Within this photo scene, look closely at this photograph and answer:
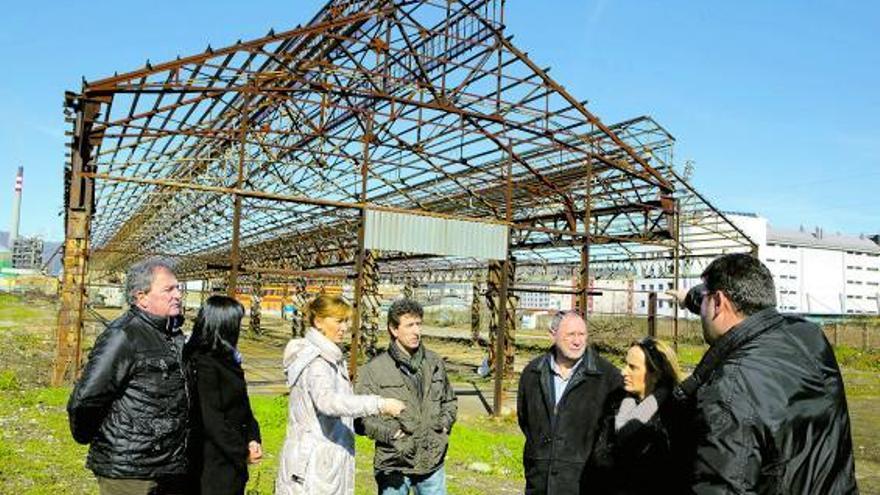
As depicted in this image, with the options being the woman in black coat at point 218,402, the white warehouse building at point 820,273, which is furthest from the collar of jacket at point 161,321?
the white warehouse building at point 820,273

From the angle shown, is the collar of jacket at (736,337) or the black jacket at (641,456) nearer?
the collar of jacket at (736,337)

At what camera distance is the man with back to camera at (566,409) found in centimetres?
430

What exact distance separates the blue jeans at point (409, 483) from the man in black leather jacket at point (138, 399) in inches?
59.8

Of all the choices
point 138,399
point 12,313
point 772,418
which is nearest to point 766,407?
point 772,418

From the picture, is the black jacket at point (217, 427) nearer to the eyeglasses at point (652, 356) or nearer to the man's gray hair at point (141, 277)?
the man's gray hair at point (141, 277)

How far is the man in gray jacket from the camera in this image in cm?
471

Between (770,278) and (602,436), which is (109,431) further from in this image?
(770,278)

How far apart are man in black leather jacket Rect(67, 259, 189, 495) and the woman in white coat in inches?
24.5

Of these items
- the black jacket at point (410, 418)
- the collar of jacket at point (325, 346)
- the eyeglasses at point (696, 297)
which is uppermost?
the eyeglasses at point (696, 297)

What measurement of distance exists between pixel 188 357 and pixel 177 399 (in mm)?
552

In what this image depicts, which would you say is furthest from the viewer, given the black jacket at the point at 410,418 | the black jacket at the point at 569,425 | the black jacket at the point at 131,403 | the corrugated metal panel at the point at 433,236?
the corrugated metal panel at the point at 433,236

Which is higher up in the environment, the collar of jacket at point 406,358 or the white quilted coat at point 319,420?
the collar of jacket at point 406,358

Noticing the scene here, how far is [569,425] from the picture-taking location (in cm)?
437

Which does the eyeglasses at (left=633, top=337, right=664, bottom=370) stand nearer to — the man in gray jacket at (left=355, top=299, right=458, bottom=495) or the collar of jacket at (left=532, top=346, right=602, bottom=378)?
the collar of jacket at (left=532, top=346, right=602, bottom=378)
